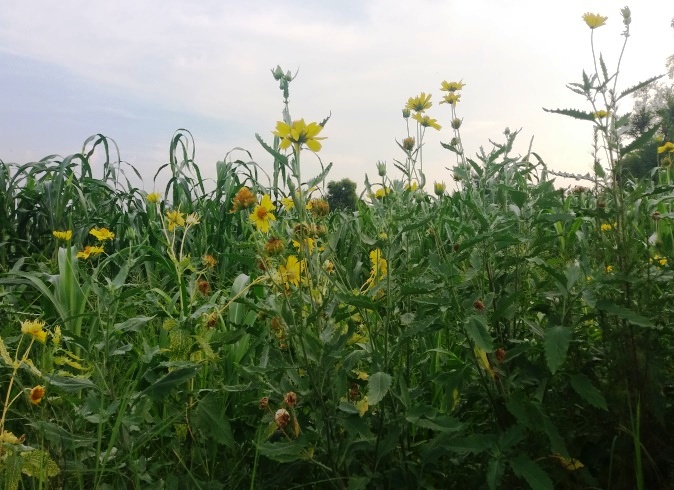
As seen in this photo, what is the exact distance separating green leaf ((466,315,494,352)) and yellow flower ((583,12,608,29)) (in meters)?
1.03

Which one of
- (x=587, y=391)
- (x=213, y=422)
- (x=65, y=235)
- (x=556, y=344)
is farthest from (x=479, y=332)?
(x=65, y=235)

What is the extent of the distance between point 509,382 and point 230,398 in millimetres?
789

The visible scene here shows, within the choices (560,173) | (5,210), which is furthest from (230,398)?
(5,210)

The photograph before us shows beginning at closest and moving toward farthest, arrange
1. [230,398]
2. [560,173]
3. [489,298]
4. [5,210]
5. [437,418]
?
1. [437,418]
2. [489,298]
3. [560,173]
4. [230,398]
5. [5,210]

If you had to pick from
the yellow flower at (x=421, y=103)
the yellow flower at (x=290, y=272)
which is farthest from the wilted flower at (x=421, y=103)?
the yellow flower at (x=290, y=272)

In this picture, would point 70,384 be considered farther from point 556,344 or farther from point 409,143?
point 409,143

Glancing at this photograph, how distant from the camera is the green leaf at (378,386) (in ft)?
3.58

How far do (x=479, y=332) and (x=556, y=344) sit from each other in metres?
0.14

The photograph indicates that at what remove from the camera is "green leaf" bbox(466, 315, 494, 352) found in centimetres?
113

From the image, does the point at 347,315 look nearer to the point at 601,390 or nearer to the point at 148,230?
the point at 601,390

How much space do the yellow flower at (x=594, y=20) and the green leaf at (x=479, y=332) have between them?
40.6 inches

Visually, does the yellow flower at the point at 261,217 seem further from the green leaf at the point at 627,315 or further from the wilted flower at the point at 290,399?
the green leaf at the point at 627,315

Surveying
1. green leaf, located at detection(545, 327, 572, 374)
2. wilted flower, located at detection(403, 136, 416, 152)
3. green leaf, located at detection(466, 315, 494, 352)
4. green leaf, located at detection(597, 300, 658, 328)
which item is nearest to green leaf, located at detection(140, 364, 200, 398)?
green leaf, located at detection(466, 315, 494, 352)

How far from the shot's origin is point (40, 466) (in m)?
1.29
